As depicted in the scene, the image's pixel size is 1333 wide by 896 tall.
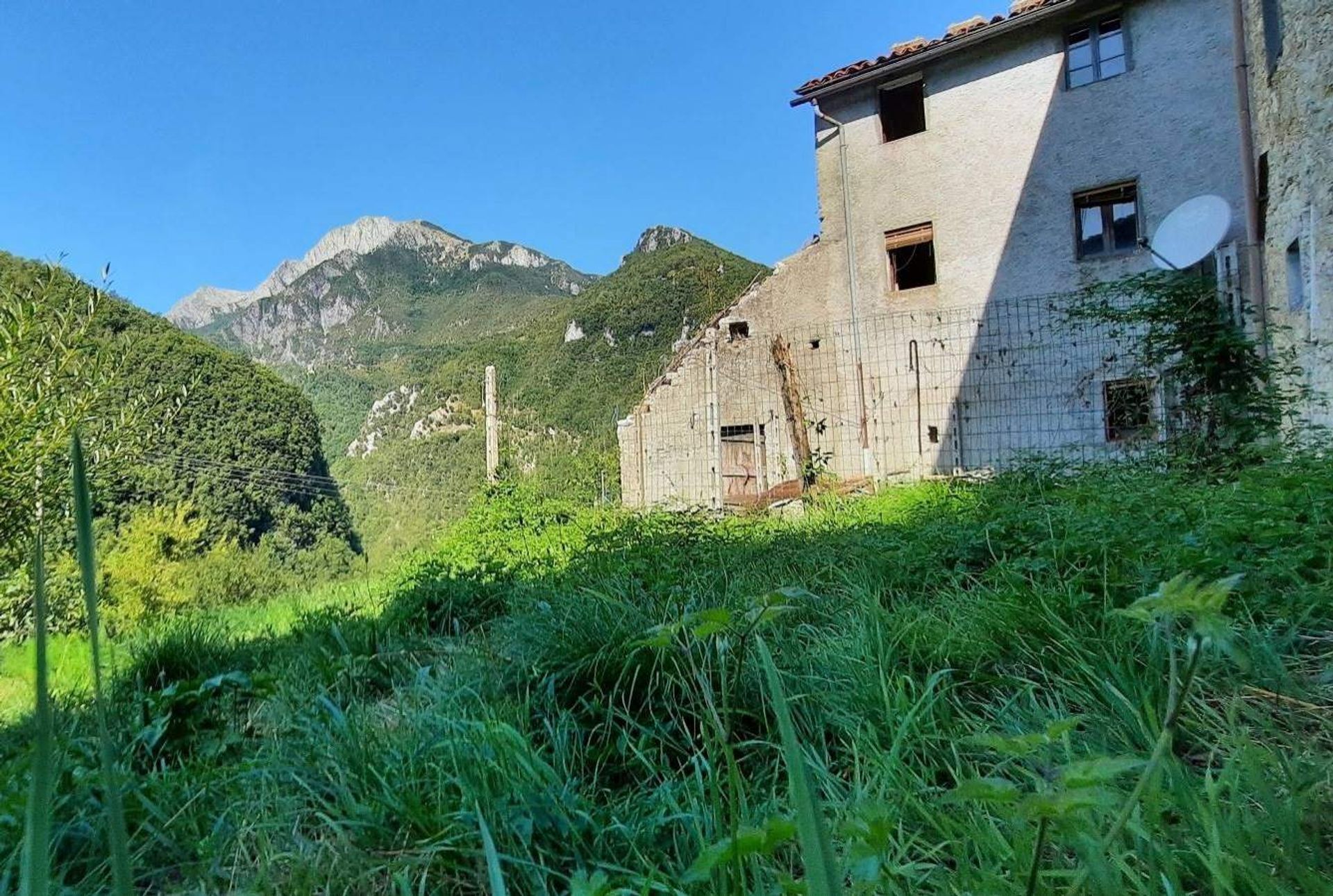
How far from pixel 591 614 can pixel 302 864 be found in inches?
44.9

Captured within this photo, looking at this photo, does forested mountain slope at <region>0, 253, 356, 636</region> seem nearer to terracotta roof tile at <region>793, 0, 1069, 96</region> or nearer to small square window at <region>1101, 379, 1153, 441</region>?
small square window at <region>1101, 379, 1153, 441</region>

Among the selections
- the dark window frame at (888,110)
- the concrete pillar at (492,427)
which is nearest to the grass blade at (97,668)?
the concrete pillar at (492,427)

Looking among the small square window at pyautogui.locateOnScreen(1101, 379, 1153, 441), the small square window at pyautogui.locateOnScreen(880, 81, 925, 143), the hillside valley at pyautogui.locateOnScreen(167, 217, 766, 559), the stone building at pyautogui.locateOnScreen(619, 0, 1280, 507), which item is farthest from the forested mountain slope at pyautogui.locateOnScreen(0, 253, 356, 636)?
the small square window at pyautogui.locateOnScreen(880, 81, 925, 143)

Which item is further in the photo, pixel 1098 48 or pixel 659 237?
pixel 659 237

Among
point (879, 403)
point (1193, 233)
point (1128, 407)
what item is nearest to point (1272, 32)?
point (1193, 233)

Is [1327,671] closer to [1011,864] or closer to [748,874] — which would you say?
[1011,864]

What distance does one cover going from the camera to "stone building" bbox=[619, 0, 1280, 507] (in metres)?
9.38

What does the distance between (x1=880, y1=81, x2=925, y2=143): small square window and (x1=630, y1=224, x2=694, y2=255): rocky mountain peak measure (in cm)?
5187

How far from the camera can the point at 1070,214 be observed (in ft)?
33.6

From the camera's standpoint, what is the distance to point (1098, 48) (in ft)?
33.2

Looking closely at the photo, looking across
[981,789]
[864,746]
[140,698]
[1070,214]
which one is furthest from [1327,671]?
[1070,214]

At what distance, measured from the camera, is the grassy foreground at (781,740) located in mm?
979

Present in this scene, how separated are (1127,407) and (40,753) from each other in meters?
8.01

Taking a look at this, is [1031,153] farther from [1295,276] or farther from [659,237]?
[659,237]
